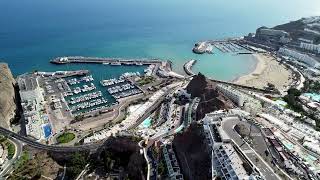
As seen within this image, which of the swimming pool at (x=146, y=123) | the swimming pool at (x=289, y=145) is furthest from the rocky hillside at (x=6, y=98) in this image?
the swimming pool at (x=289, y=145)

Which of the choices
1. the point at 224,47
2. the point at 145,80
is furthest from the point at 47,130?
the point at 224,47

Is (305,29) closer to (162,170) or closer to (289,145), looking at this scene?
(289,145)

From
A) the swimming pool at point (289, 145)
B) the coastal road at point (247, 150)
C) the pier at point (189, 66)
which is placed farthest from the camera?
the pier at point (189, 66)

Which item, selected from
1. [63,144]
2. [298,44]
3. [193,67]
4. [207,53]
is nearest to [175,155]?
[63,144]

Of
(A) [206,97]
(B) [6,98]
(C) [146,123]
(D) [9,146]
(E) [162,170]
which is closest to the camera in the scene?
(E) [162,170]

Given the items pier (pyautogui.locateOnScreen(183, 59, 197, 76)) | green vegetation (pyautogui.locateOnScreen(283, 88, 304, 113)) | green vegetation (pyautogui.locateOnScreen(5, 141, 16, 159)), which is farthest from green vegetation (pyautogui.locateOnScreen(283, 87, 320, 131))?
green vegetation (pyautogui.locateOnScreen(5, 141, 16, 159))

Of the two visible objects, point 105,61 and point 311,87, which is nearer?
point 311,87

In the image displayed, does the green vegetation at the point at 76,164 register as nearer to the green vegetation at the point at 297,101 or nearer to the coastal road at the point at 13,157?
the coastal road at the point at 13,157
